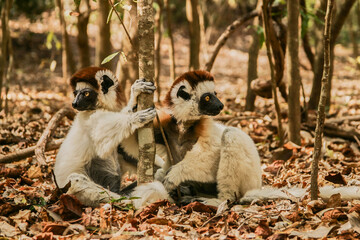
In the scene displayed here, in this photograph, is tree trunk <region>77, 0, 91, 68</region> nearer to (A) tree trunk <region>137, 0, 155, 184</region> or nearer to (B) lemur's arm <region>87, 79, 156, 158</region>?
(B) lemur's arm <region>87, 79, 156, 158</region>

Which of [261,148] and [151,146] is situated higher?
[151,146]

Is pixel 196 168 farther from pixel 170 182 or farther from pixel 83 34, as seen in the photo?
pixel 83 34

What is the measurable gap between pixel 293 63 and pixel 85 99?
298 centimetres

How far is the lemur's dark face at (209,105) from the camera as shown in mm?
4262

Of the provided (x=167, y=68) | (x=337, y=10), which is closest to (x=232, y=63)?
(x=167, y=68)

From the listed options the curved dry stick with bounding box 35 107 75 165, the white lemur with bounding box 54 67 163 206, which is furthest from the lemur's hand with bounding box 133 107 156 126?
the curved dry stick with bounding box 35 107 75 165

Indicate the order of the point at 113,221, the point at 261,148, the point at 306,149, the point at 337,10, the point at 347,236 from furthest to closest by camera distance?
the point at 337,10 → the point at 261,148 → the point at 306,149 → the point at 113,221 → the point at 347,236

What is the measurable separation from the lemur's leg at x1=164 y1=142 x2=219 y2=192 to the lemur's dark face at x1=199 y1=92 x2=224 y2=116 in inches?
14.0

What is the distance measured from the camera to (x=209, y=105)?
429 centimetres

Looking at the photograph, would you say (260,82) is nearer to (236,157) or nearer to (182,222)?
(236,157)

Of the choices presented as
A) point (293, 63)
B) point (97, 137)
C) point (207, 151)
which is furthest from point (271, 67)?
point (97, 137)

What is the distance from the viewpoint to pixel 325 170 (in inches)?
204

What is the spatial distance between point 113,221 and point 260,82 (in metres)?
4.20

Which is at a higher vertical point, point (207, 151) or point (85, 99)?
point (85, 99)
